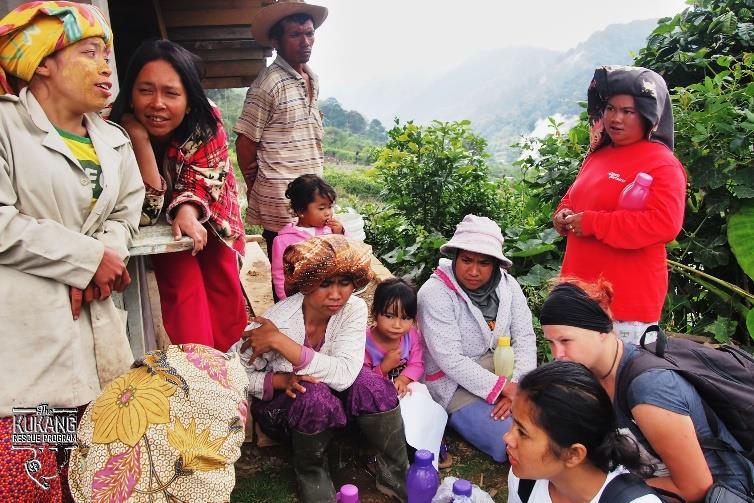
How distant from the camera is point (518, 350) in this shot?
3.34 m

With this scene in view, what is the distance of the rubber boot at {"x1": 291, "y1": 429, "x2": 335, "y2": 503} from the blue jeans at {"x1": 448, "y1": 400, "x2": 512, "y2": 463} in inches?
32.1

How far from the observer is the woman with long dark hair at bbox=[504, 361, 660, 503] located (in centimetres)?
179

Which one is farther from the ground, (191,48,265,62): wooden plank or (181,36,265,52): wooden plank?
(181,36,265,52): wooden plank

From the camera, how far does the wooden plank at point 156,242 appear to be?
7.29 feet

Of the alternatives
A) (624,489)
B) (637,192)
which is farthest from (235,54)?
(624,489)

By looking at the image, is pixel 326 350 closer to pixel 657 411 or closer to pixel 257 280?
pixel 657 411

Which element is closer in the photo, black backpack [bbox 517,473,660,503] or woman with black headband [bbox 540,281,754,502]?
black backpack [bbox 517,473,660,503]

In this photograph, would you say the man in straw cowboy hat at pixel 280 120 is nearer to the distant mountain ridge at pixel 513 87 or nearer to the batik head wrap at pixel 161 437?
the batik head wrap at pixel 161 437

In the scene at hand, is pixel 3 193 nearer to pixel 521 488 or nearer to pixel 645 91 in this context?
pixel 521 488

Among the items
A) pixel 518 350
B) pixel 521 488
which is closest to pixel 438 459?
pixel 518 350

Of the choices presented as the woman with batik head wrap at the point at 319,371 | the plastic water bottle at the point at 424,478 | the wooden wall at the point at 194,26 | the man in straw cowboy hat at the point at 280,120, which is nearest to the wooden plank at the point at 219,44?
the wooden wall at the point at 194,26

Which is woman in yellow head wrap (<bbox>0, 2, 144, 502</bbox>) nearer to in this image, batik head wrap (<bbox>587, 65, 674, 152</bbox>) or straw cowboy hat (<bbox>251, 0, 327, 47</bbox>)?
straw cowboy hat (<bbox>251, 0, 327, 47</bbox>)

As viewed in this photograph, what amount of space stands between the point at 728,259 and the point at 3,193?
4088mm

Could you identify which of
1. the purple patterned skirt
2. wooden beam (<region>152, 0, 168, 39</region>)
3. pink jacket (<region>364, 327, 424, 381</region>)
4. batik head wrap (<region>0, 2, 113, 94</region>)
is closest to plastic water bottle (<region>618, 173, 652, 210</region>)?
pink jacket (<region>364, 327, 424, 381</region>)
